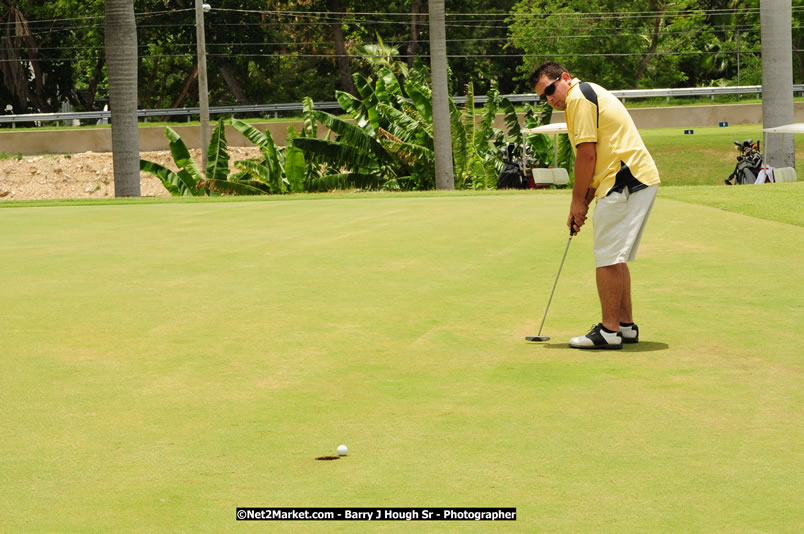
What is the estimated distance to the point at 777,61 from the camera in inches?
1015

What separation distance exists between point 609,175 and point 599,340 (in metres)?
1.01

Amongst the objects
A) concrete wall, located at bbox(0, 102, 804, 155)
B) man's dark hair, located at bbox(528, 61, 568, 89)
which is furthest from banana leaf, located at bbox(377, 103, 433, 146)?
man's dark hair, located at bbox(528, 61, 568, 89)

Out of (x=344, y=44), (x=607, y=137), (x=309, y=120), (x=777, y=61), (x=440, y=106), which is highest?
(x=344, y=44)

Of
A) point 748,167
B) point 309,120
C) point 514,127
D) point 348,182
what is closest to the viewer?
point 348,182

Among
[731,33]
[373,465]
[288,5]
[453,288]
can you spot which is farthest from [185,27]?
[373,465]

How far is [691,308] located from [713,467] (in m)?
3.69

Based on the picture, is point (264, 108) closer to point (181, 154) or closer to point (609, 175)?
point (181, 154)

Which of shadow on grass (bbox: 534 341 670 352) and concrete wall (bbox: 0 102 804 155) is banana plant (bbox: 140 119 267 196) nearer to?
shadow on grass (bbox: 534 341 670 352)

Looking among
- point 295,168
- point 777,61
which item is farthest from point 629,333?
point 777,61

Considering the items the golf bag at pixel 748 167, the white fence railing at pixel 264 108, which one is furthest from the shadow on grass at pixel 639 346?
the white fence railing at pixel 264 108

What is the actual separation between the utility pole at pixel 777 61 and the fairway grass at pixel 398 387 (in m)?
15.6

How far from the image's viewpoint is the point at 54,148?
145ft

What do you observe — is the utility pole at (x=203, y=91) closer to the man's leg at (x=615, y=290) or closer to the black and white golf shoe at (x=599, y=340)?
the man's leg at (x=615, y=290)

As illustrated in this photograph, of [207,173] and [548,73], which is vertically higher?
[548,73]
